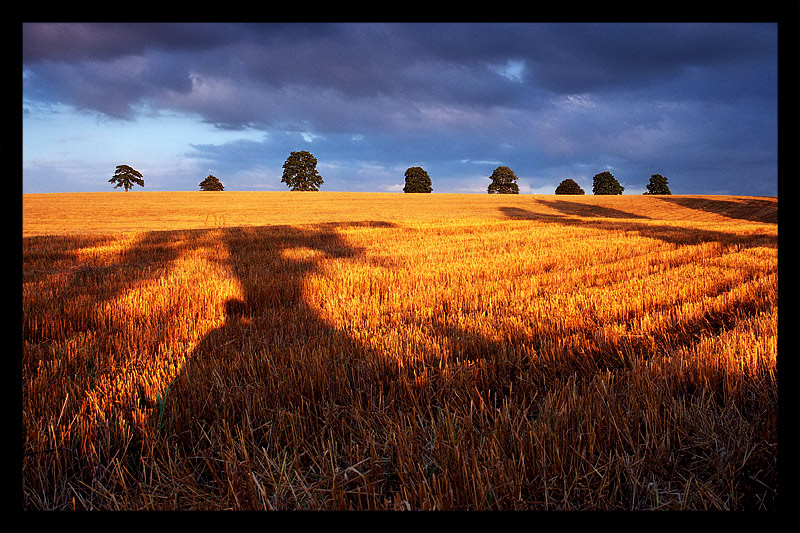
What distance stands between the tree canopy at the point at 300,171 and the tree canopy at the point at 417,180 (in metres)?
25.5

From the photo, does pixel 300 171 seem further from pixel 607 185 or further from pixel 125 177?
pixel 607 185

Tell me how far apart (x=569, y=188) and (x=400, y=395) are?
119 metres

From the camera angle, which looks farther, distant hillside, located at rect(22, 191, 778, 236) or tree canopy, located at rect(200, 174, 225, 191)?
tree canopy, located at rect(200, 174, 225, 191)

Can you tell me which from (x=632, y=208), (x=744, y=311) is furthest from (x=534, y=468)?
(x=632, y=208)

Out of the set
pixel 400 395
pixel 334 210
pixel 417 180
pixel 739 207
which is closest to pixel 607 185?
pixel 417 180

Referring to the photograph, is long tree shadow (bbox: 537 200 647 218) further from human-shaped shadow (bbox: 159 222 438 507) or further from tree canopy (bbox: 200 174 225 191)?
tree canopy (bbox: 200 174 225 191)

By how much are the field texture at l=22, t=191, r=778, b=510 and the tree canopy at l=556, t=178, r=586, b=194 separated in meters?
113

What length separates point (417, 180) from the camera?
102000 millimetres

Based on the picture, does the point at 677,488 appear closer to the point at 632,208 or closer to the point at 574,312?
the point at 574,312

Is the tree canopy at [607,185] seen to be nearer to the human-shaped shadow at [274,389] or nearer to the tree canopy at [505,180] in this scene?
the tree canopy at [505,180]

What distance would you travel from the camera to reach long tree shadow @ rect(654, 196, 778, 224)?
111 feet

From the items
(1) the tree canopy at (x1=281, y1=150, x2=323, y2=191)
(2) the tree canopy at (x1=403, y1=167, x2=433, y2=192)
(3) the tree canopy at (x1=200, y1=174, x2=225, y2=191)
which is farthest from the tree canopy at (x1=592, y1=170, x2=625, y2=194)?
(3) the tree canopy at (x1=200, y1=174, x2=225, y2=191)

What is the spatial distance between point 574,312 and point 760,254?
7.42 meters

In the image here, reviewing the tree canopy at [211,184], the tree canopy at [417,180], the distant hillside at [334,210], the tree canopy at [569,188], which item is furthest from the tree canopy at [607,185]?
the tree canopy at [211,184]
